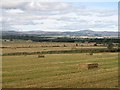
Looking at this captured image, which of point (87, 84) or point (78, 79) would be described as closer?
point (87, 84)

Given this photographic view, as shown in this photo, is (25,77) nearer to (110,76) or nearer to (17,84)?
(17,84)

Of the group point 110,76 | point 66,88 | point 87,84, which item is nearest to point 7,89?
point 66,88

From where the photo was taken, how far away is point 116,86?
15.5m

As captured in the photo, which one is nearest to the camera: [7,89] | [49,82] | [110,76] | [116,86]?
[7,89]

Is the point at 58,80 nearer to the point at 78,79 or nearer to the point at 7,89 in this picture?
the point at 78,79

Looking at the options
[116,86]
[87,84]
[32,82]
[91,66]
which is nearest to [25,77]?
[32,82]

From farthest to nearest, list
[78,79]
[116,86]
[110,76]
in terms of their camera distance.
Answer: [110,76], [78,79], [116,86]

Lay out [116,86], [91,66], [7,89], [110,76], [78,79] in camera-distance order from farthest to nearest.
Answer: [91,66]
[110,76]
[78,79]
[116,86]
[7,89]

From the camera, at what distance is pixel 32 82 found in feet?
55.4

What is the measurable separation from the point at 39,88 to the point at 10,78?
447cm

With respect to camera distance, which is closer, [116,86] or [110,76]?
[116,86]

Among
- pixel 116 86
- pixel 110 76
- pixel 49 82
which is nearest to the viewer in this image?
pixel 116 86

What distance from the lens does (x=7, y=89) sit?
13.9 m

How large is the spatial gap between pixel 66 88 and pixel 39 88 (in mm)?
1186
